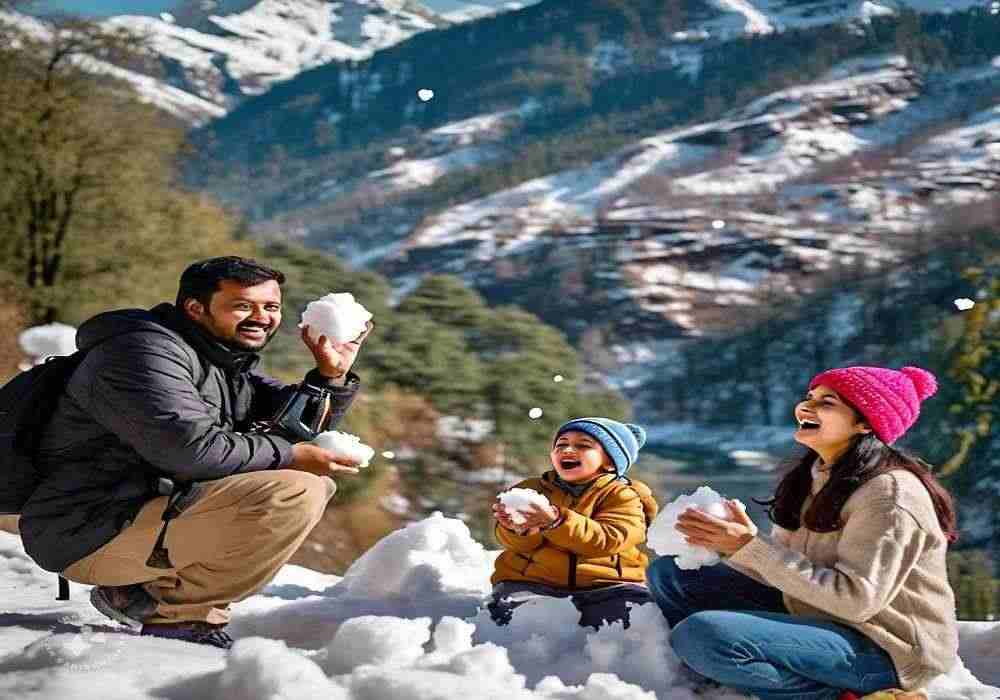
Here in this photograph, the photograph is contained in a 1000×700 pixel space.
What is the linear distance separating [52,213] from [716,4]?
54.2 meters

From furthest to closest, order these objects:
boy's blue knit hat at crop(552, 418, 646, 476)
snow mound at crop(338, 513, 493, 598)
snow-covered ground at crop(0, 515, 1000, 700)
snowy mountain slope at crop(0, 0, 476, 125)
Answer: snowy mountain slope at crop(0, 0, 476, 125) < snow mound at crop(338, 513, 493, 598) < boy's blue knit hat at crop(552, 418, 646, 476) < snow-covered ground at crop(0, 515, 1000, 700)

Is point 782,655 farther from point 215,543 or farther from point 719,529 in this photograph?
point 215,543

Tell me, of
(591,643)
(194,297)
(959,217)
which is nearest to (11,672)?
(194,297)

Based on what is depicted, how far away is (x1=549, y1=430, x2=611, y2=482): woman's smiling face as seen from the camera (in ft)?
7.64

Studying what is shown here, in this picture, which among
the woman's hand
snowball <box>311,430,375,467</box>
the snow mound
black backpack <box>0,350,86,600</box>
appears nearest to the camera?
the woman's hand

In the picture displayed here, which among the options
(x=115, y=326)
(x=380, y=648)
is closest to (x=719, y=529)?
(x=380, y=648)

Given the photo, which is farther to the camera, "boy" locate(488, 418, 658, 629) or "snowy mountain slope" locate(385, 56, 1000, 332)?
"snowy mountain slope" locate(385, 56, 1000, 332)

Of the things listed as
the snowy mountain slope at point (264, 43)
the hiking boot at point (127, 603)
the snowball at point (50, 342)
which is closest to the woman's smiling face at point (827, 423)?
the hiking boot at point (127, 603)

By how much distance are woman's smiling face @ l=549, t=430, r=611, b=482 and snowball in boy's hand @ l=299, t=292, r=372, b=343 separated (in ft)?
1.63

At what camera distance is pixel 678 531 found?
1952mm

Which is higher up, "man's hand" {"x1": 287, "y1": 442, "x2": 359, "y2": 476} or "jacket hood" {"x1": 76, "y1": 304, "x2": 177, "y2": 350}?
"jacket hood" {"x1": 76, "y1": 304, "x2": 177, "y2": 350}

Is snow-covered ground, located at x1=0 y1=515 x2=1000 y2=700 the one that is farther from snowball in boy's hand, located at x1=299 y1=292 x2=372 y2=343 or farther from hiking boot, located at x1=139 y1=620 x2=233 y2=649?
snowball in boy's hand, located at x1=299 y1=292 x2=372 y2=343

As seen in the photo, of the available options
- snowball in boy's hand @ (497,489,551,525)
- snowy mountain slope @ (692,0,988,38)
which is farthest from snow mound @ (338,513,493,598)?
snowy mountain slope @ (692,0,988,38)

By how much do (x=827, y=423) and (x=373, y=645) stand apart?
0.87m
